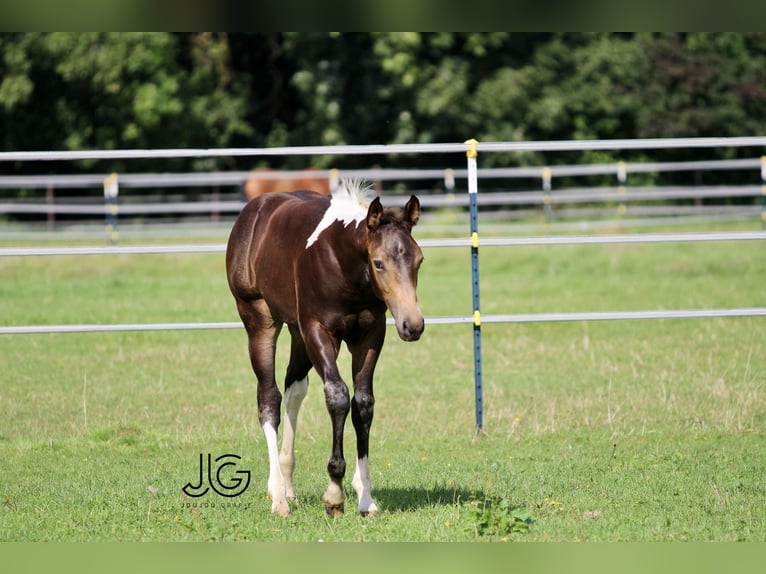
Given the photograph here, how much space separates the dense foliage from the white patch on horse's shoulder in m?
24.0

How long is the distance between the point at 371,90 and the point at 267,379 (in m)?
25.2

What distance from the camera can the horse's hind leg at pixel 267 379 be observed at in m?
5.70

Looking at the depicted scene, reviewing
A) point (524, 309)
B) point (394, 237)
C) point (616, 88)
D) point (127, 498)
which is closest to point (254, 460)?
point (127, 498)

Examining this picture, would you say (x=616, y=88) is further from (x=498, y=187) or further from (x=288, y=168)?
(x=288, y=168)

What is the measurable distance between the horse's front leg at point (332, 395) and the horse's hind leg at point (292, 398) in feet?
1.79

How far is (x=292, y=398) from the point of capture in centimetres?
616

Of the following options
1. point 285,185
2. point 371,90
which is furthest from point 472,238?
point 371,90

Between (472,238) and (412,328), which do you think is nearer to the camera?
(412,328)

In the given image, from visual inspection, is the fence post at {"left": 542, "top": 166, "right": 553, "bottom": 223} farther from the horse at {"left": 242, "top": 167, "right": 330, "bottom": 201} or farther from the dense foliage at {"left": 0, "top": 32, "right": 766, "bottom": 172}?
the dense foliage at {"left": 0, "top": 32, "right": 766, "bottom": 172}

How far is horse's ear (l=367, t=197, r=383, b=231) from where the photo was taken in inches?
197

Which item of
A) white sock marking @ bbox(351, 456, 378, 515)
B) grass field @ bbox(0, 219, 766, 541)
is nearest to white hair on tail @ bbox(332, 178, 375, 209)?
white sock marking @ bbox(351, 456, 378, 515)

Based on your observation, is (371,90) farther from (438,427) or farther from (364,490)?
(364,490)

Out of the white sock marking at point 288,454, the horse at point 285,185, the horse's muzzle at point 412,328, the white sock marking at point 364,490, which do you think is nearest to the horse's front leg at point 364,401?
the white sock marking at point 364,490

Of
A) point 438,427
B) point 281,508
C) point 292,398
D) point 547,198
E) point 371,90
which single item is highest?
point 371,90
